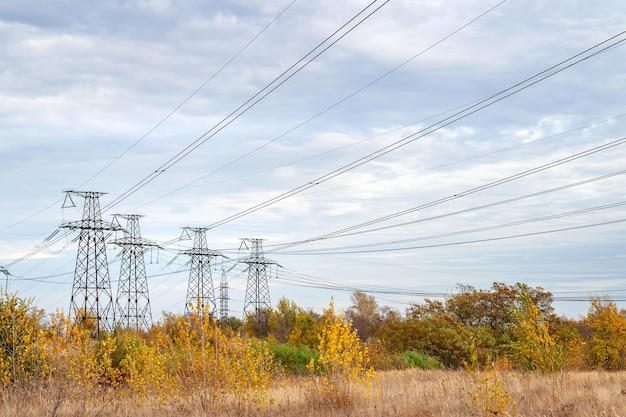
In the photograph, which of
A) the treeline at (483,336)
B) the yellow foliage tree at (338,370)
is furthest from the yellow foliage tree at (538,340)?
the yellow foliage tree at (338,370)

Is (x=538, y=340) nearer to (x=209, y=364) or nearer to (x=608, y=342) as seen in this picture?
(x=209, y=364)

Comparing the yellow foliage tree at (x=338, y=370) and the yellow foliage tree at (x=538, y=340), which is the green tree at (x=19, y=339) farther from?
the yellow foliage tree at (x=538, y=340)

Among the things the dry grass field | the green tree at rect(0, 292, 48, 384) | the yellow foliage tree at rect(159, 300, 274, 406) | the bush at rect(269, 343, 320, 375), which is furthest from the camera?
the bush at rect(269, 343, 320, 375)

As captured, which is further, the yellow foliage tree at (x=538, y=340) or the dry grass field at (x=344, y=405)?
the yellow foliage tree at (x=538, y=340)

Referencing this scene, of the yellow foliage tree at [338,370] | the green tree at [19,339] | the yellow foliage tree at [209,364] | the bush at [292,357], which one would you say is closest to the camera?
the yellow foliage tree at [209,364]

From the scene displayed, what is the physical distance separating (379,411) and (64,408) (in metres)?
6.77

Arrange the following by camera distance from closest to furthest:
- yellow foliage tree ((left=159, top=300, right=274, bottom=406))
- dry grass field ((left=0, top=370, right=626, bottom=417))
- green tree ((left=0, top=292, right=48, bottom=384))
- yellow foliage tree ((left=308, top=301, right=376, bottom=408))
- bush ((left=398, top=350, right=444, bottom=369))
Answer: dry grass field ((left=0, top=370, right=626, bottom=417)), yellow foliage tree ((left=159, top=300, right=274, bottom=406)), yellow foliage tree ((left=308, top=301, right=376, bottom=408)), green tree ((left=0, top=292, right=48, bottom=384)), bush ((left=398, top=350, right=444, bottom=369))

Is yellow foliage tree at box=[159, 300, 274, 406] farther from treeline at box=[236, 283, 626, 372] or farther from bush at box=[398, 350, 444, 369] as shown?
bush at box=[398, 350, 444, 369]

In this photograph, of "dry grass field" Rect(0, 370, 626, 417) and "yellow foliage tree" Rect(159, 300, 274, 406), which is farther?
"yellow foliage tree" Rect(159, 300, 274, 406)

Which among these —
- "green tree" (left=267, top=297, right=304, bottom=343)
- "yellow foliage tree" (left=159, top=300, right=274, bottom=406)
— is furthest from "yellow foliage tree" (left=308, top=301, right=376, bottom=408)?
"green tree" (left=267, top=297, right=304, bottom=343)

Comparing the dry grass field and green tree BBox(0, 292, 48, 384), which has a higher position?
green tree BBox(0, 292, 48, 384)

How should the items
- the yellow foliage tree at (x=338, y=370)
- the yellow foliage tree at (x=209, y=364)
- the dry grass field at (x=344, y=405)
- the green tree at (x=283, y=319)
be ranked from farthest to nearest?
1. the green tree at (x=283, y=319)
2. the yellow foliage tree at (x=338, y=370)
3. the yellow foliage tree at (x=209, y=364)
4. the dry grass field at (x=344, y=405)

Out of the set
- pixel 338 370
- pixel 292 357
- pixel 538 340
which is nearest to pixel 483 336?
pixel 292 357

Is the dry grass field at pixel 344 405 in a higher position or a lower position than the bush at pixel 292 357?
lower
